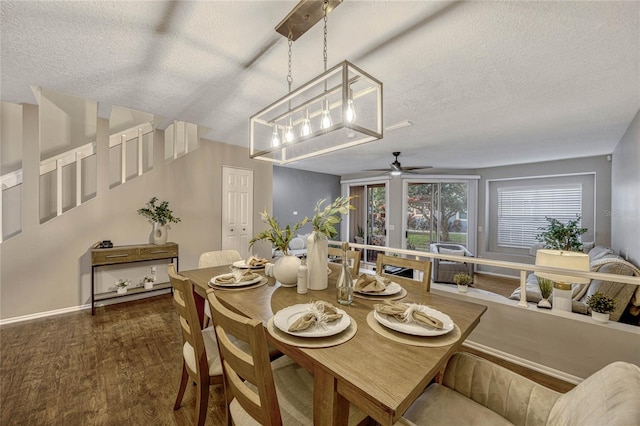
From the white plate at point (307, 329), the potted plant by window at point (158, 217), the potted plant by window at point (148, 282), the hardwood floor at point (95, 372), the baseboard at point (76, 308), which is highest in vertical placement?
the potted plant by window at point (158, 217)

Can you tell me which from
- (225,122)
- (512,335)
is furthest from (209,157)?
(512,335)

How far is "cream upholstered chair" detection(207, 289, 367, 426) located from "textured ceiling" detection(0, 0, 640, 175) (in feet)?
5.51

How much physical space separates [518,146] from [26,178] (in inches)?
267

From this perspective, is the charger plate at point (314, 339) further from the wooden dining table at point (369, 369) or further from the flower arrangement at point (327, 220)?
the flower arrangement at point (327, 220)

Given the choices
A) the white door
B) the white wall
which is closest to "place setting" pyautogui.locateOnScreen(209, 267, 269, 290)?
the white wall

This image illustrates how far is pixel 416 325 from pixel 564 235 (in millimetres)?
5346

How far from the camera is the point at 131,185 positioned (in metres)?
3.61

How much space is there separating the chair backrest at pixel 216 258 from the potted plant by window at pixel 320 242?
1.25m

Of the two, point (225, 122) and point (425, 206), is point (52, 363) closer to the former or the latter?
point (225, 122)

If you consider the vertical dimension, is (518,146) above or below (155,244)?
above

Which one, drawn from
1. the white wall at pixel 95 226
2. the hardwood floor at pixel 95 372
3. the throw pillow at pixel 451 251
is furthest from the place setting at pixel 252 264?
the throw pillow at pixel 451 251

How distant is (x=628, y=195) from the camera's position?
3057 mm

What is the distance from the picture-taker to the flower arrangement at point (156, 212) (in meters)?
3.61

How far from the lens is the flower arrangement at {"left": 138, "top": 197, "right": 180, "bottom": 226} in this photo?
361 cm
